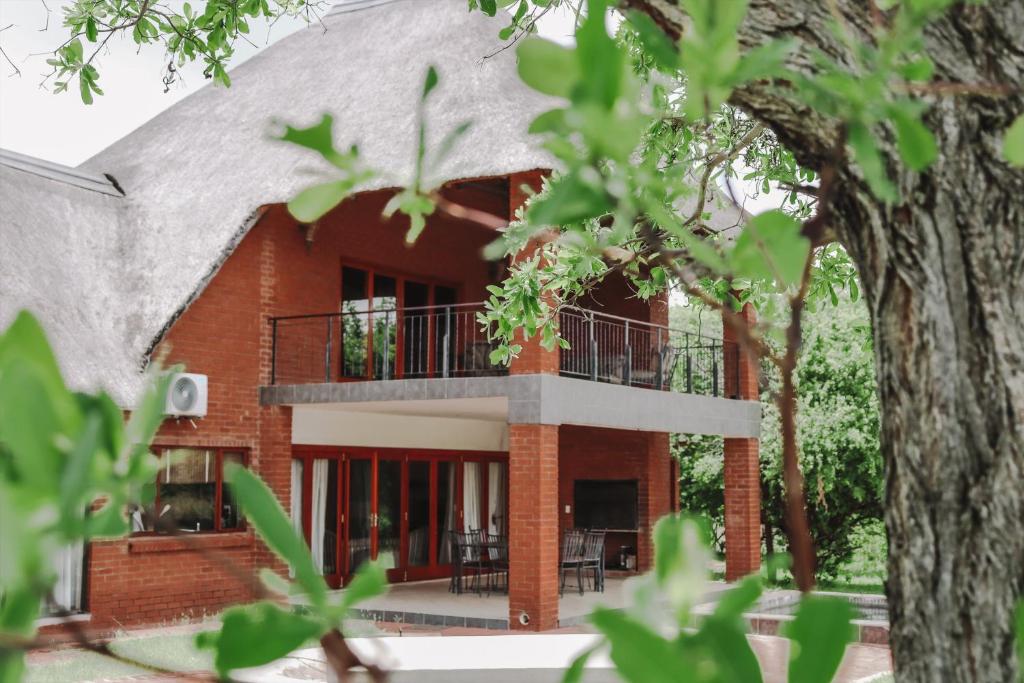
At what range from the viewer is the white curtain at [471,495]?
57.8 ft

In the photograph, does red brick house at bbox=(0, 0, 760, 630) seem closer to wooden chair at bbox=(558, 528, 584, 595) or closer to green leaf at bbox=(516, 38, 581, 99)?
wooden chair at bbox=(558, 528, 584, 595)

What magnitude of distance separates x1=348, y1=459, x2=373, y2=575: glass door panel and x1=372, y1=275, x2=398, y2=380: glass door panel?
1.40 m

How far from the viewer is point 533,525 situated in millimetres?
12414

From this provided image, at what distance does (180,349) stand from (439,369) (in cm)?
396

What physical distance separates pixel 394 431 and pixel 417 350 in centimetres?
128

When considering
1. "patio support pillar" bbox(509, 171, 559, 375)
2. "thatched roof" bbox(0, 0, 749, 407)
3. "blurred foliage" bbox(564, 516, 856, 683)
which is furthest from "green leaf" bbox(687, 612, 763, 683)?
"patio support pillar" bbox(509, 171, 559, 375)

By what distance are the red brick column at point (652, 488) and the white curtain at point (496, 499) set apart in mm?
2307

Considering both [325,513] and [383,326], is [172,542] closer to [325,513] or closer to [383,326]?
[325,513]

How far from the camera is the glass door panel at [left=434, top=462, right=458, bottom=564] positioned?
56.6 feet

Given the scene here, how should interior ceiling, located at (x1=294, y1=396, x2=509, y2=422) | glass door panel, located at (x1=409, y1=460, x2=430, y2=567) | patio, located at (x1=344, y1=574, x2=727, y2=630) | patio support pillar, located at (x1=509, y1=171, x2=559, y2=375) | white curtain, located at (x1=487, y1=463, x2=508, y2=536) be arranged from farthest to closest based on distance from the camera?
white curtain, located at (x1=487, y1=463, x2=508, y2=536)
glass door panel, located at (x1=409, y1=460, x2=430, y2=567)
interior ceiling, located at (x1=294, y1=396, x2=509, y2=422)
patio, located at (x1=344, y1=574, x2=727, y2=630)
patio support pillar, located at (x1=509, y1=171, x2=559, y2=375)

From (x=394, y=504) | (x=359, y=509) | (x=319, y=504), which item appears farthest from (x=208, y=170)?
(x=394, y=504)

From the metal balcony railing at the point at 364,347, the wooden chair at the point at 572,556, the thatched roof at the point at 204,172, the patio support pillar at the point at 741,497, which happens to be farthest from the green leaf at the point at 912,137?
the patio support pillar at the point at 741,497

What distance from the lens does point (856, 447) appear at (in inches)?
691

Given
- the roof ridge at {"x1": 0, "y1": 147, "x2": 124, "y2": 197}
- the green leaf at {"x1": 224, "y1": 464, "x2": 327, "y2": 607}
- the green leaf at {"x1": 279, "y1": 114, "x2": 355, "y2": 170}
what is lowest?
the green leaf at {"x1": 224, "y1": 464, "x2": 327, "y2": 607}
